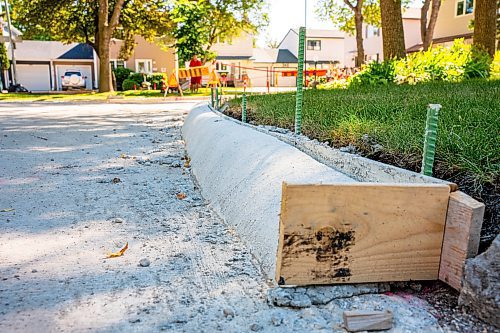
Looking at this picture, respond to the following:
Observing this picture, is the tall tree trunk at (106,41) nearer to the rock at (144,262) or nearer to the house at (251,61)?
the house at (251,61)

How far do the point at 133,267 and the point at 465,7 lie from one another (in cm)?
2990

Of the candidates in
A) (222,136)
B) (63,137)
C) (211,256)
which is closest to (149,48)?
(63,137)

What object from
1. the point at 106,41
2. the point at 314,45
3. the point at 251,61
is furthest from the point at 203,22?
the point at 314,45

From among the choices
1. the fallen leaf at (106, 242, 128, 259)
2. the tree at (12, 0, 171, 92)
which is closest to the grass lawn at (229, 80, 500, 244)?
the fallen leaf at (106, 242, 128, 259)

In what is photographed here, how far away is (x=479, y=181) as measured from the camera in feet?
7.64

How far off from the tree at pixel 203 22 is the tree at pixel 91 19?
2089 mm

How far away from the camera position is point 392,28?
11250mm

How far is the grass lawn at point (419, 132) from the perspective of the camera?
95.7 inches

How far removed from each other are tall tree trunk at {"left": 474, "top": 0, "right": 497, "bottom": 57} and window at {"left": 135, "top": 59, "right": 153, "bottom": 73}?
3028 centimetres

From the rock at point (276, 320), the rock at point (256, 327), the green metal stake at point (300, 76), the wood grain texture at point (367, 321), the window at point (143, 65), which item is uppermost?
the window at point (143, 65)

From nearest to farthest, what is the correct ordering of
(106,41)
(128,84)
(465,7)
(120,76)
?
(106,41) < (465,7) < (128,84) < (120,76)

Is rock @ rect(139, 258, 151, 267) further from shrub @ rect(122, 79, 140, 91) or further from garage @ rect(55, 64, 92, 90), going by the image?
garage @ rect(55, 64, 92, 90)

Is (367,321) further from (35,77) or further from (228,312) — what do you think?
(35,77)

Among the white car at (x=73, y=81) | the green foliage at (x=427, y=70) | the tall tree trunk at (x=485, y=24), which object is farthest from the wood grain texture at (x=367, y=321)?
the white car at (x=73, y=81)
